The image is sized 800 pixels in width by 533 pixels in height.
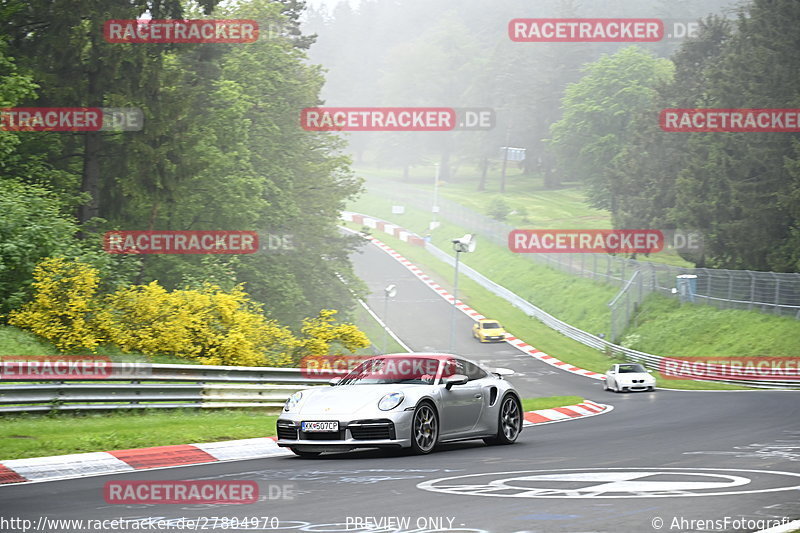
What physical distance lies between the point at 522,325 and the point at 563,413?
44.7 meters

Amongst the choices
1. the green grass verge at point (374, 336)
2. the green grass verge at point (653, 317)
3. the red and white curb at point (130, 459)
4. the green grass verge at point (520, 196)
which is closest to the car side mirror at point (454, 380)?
the red and white curb at point (130, 459)

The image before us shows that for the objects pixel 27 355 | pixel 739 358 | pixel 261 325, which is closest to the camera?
pixel 27 355

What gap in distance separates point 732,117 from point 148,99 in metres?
37.3

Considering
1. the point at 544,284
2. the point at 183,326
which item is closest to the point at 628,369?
the point at 183,326

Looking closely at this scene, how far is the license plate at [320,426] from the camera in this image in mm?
12922

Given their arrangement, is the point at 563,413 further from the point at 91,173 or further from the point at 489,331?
the point at 489,331

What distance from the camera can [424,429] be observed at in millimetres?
13531

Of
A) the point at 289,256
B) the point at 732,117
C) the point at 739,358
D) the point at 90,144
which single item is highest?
the point at 732,117

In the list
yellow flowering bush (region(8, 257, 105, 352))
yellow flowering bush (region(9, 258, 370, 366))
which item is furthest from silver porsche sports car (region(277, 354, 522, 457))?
yellow flowering bush (region(9, 258, 370, 366))

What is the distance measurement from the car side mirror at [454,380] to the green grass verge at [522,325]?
97.6 ft

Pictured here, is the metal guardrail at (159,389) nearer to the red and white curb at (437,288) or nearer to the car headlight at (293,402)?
the car headlight at (293,402)

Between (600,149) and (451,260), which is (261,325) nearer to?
(451,260)

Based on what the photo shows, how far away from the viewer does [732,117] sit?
59.2 metres

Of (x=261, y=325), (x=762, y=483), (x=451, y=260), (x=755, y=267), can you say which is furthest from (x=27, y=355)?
(x=451, y=260)
